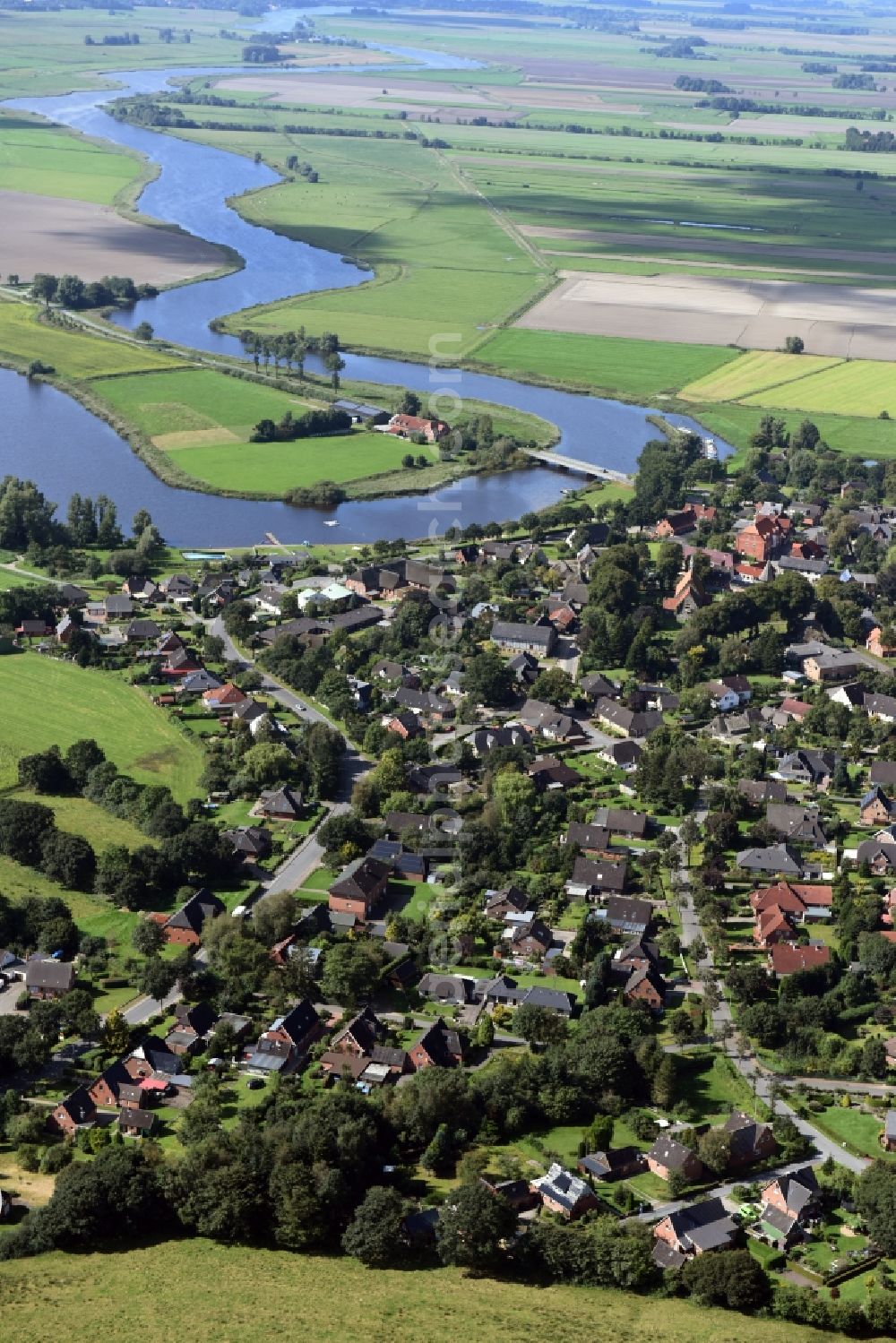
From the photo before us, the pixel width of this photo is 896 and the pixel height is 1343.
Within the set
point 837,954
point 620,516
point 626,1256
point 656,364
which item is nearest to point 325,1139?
point 626,1256

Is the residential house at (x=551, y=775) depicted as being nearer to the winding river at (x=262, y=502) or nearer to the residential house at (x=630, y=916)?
the residential house at (x=630, y=916)

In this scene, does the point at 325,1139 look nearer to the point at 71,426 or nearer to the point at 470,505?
the point at 470,505

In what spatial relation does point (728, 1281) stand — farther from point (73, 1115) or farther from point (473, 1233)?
point (73, 1115)

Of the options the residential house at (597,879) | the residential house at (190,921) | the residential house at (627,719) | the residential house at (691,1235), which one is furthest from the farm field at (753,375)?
the residential house at (691,1235)

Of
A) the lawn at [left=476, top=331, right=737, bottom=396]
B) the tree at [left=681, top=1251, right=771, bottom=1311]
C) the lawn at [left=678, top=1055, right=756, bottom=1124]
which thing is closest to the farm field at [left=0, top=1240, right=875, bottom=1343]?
the tree at [left=681, top=1251, right=771, bottom=1311]

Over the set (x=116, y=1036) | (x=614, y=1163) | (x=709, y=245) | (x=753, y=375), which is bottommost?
(x=614, y=1163)

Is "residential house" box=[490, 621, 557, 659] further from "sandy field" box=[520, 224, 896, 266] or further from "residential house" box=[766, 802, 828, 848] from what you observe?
"sandy field" box=[520, 224, 896, 266]

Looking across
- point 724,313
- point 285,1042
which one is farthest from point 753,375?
point 285,1042
